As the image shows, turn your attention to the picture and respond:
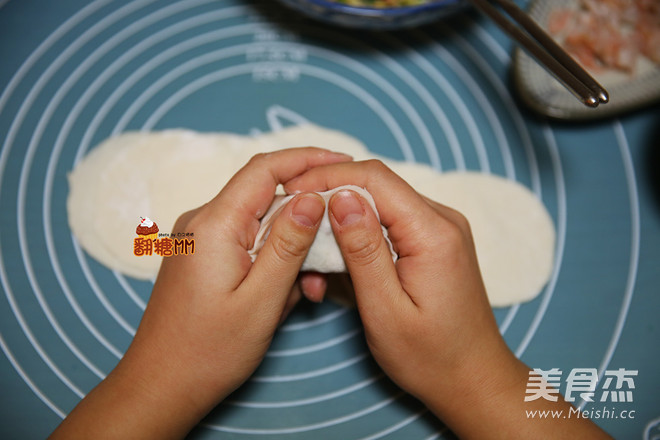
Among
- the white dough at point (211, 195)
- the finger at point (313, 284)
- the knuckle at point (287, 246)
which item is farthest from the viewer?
the white dough at point (211, 195)

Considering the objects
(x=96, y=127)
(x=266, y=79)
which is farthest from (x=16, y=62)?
(x=266, y=79)

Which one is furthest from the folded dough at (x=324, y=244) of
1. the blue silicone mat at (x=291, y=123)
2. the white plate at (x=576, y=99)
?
the white plate at (x=576, y=99)

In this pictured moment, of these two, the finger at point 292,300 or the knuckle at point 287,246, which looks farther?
the finger at point 292,300

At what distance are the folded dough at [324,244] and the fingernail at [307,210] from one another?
0.13 feet

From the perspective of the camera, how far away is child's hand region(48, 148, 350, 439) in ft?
2.47

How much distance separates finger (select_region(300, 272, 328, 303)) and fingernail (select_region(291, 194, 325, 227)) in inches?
7.3

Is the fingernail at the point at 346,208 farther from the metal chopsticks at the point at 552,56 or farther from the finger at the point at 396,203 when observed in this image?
the metal chopsticks at the point at 552,56

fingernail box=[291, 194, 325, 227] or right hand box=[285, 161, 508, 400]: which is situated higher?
fingernail box=[291, 194, 325, 227]

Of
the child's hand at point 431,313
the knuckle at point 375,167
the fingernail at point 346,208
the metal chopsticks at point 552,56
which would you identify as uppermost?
the metal chopsticks at point 552,56

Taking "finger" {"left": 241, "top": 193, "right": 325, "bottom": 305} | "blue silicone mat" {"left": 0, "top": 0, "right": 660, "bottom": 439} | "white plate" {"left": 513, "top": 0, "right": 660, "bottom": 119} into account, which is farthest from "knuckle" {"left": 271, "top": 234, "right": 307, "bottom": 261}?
"white plate" {"left": 513, "top": 0, "right": 660, "bottom": 119}

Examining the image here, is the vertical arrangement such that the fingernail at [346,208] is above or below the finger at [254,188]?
below

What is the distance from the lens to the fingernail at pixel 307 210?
74 centimetres

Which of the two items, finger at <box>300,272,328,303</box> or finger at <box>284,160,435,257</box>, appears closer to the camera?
finger at <box>284,160,435,257</box>

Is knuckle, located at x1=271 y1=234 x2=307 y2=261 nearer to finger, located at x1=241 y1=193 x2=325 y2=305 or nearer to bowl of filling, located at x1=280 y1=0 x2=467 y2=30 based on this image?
finger, located at x1=241 y1=193 x2=325 y2=305
